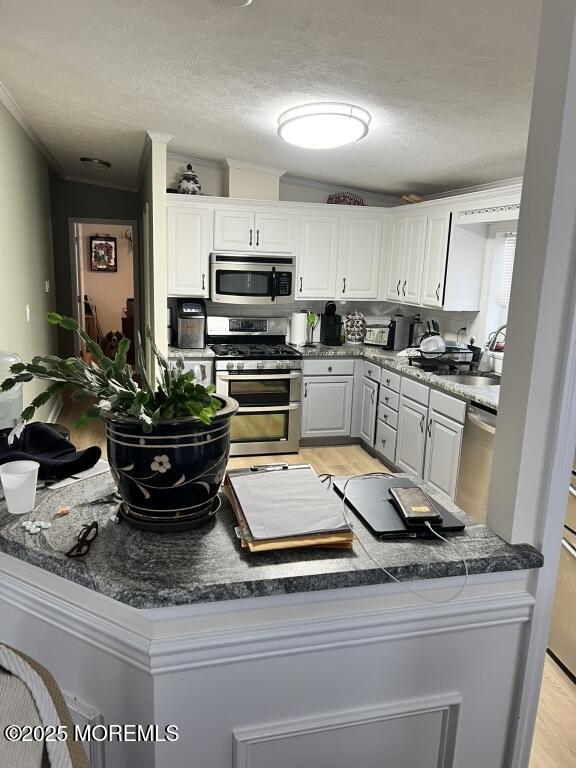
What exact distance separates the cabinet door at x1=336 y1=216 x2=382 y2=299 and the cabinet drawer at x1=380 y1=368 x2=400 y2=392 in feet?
3.17

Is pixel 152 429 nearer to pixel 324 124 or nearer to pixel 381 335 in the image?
pixel 324 124

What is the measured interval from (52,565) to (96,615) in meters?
0.13

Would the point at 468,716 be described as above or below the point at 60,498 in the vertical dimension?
below

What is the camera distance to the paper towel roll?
5070mm

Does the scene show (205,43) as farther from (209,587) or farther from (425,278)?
(425,278)

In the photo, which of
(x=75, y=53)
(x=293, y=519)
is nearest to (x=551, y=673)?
(x=293, y=519)

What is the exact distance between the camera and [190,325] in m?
4.70

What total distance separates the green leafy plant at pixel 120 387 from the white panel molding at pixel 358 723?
621 millimetres

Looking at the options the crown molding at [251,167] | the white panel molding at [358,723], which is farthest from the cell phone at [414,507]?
the crown molding at [251,167]

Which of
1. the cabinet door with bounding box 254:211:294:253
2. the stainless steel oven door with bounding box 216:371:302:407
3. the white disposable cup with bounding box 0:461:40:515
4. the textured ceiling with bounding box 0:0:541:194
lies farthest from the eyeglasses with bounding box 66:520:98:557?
the cabinet door with bounding box 254:211:294:253

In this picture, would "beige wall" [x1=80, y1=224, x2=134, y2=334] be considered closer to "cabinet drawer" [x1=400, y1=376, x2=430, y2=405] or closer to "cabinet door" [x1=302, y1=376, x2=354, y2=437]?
"cabinet door" [x1=302, y1=376, x2=354, y2=437]

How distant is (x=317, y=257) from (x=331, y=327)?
64cm

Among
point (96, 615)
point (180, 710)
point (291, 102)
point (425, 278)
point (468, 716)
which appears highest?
point (291, 102)

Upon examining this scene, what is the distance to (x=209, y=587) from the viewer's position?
1027mm
